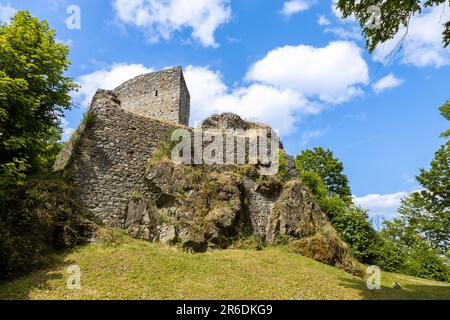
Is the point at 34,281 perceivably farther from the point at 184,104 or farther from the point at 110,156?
the point at 184,104

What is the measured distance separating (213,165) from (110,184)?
569cm

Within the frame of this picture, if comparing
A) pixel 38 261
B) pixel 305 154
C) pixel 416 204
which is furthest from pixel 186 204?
pixel 305 154

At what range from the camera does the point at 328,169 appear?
33531mm

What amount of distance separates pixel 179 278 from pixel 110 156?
24.1 ft

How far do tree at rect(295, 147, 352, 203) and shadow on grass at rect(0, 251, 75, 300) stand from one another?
87.7 ft

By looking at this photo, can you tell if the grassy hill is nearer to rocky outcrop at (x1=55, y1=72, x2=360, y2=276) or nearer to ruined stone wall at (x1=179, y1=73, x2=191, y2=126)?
rocky outcrop at (x1=55, y1=72, x2=360, y2=276)

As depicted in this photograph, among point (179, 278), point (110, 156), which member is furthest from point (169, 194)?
point (179, 278)

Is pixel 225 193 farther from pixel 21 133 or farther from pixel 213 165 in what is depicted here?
pixel 21 133

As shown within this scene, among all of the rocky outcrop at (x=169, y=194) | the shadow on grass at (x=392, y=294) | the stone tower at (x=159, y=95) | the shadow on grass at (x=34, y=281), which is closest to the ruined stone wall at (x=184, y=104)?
the stone tower at (x=159, y=95)

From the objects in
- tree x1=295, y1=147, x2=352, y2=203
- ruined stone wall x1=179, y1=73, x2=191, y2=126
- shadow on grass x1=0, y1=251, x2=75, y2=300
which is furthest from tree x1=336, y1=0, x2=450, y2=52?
tree x1=295, y1=147, x2=352, y2=203

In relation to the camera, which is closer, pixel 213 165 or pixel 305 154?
pixel 213 165

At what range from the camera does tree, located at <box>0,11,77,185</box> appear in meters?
10.0
